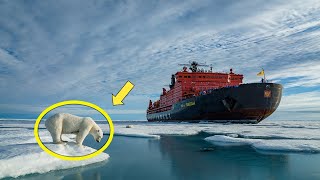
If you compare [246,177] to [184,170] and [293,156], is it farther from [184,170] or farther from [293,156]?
[293,156]

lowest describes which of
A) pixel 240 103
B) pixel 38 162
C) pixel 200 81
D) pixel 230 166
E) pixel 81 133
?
pixel 230 166

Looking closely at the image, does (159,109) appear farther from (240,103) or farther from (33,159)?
(33,159)

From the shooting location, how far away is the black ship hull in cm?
3931

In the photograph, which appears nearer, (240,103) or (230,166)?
(230,166)

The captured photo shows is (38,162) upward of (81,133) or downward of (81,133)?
downward

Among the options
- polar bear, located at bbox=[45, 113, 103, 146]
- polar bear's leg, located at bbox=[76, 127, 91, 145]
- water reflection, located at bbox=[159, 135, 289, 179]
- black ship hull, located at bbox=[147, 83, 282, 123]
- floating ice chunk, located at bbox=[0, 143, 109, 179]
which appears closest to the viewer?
floating ice chunk, located at bbox=[0, 143, 109, 179]

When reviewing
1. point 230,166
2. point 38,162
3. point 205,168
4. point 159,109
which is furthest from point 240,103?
point 159,109

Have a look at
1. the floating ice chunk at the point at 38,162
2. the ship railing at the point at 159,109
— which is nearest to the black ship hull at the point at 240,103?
the ship railing at the point at 159,109

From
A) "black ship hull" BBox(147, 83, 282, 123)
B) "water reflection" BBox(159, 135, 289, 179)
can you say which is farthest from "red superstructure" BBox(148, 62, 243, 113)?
"water reflection" BBox(159, 135, 289, 179)

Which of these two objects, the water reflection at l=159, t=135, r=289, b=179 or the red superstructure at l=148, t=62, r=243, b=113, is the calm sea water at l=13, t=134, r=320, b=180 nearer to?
the water reflection at l=159, t=135, r=289, b=179

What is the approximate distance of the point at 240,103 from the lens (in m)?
39.8

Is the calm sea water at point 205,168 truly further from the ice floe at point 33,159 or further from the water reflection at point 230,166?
the ice floe at point 33,159

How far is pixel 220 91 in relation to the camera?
41.2m

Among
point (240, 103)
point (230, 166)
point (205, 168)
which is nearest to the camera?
point (205, 168)
